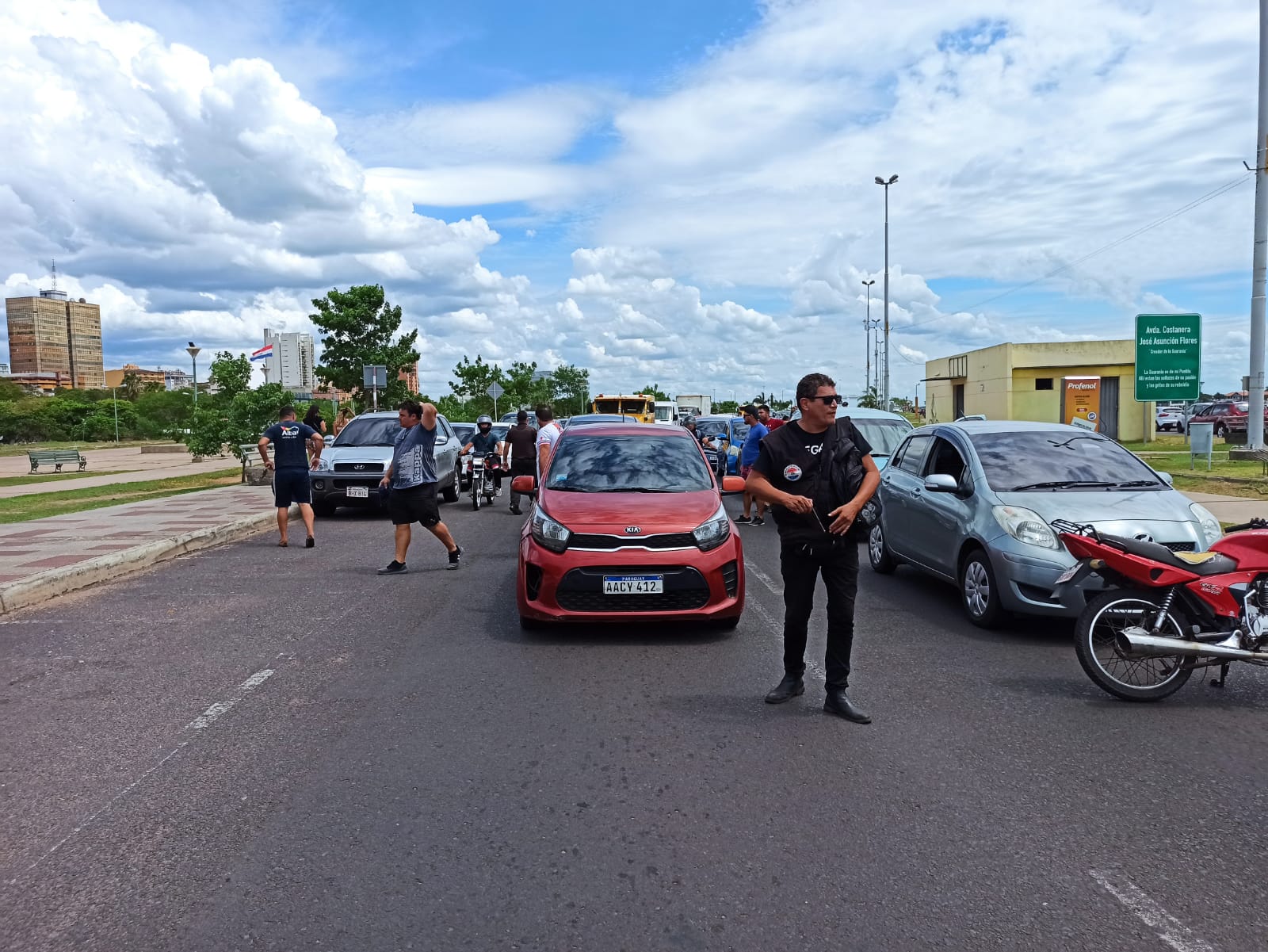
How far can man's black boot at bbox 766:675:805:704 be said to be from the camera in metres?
5.61

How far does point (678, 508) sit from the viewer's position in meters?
7.50

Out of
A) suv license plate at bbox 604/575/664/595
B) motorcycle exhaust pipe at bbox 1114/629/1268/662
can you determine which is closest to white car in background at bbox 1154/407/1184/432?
motorcycle exhaust pipe at bbox 1114/629/1268/662

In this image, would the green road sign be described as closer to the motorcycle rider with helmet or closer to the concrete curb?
the motorcycle rider with helmet

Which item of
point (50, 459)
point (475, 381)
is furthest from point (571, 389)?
point (50, 459)

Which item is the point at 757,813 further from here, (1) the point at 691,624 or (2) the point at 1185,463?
(2) the point at 1185,463

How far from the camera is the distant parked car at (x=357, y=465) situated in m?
15.8

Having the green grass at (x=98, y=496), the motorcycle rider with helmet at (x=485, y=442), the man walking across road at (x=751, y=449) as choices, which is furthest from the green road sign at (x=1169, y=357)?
the green grass at (x=98, y=496)

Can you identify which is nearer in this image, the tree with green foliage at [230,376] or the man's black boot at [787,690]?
the man's black boot at [787,690]

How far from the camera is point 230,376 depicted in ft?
78.2

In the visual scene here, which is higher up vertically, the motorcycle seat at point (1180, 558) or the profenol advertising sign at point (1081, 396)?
the profenol advertising sign at point (1081, 396)

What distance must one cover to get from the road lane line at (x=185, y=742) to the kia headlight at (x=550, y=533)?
6.79 ft

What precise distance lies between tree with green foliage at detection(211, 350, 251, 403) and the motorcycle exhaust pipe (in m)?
22.4

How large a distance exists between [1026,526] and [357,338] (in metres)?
36.8

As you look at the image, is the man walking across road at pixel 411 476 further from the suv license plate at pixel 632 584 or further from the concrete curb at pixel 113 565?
the suv license plate at pixel 632 584
